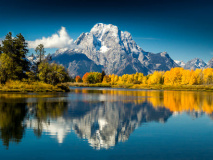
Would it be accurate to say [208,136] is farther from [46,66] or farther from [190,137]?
[46,66]

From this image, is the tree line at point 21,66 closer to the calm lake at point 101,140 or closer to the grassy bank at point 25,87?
the grassy bank at point 25,87

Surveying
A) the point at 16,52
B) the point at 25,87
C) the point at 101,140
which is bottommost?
the point at 101,140

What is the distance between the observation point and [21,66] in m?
80.2

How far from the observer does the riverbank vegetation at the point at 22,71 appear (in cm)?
7238

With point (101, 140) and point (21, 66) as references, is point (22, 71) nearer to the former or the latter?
point (21, 66)

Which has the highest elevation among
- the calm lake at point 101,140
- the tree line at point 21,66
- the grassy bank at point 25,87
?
the tree line at point 21,66

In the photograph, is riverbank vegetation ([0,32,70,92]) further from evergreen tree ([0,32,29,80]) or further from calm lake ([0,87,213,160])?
calm lake ([0,87,213,160])

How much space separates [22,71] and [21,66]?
1.85 m

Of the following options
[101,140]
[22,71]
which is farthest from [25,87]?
[101,140]

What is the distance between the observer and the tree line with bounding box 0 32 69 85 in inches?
2921

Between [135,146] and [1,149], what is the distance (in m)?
8.40

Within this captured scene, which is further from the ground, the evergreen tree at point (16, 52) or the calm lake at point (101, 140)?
the evergreen tree at point (16, 52)

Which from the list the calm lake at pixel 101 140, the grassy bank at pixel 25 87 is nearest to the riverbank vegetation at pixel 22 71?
the grassy bank at pixel 25 87

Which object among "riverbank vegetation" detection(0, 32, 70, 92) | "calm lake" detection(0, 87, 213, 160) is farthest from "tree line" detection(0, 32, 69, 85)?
"calm lake" detection(0, 87, 213, 160)
